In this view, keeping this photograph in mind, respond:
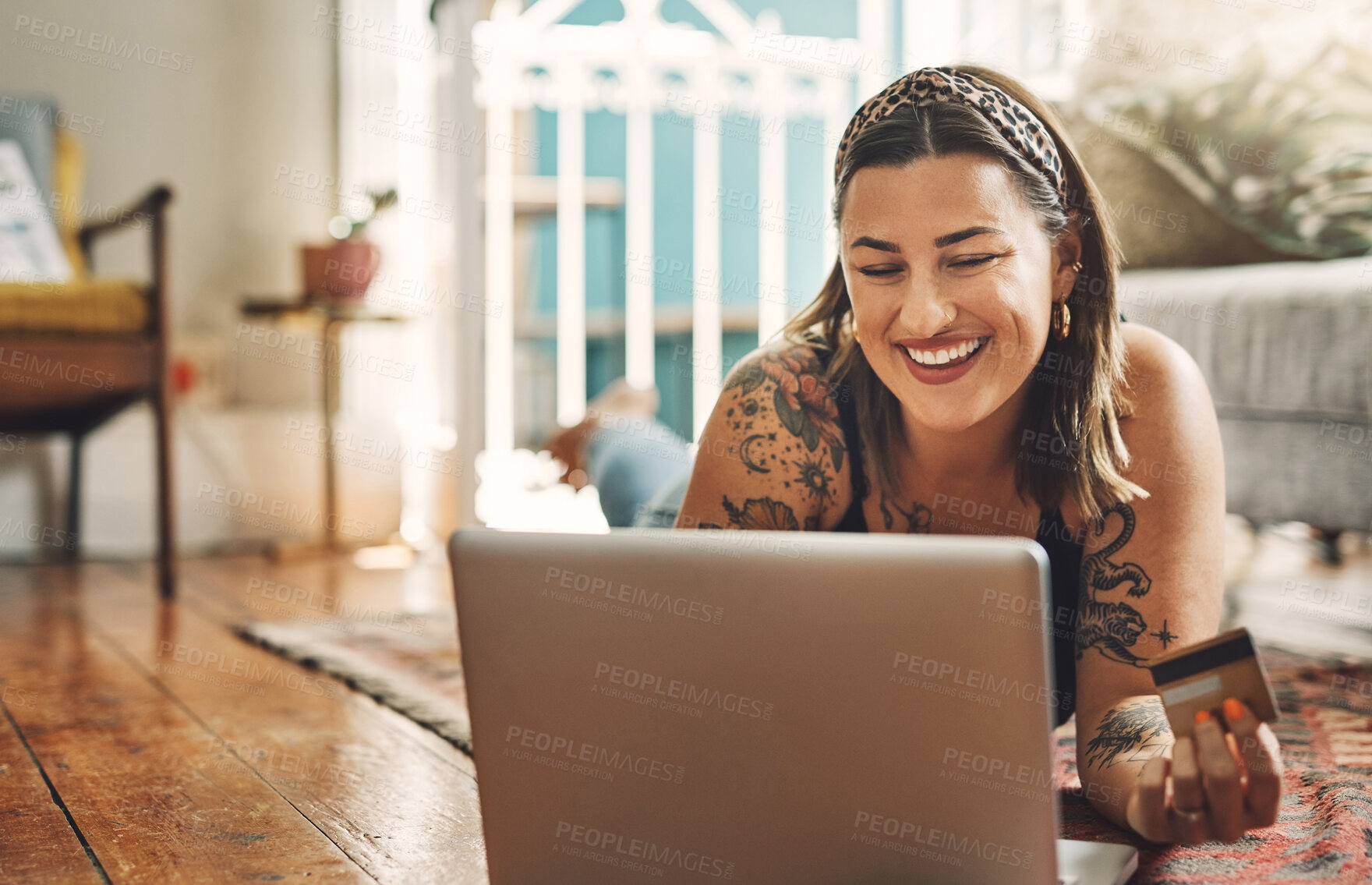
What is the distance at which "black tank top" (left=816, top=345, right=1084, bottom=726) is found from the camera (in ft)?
3.41

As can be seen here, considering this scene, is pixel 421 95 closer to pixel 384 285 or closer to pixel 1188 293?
pixel 384 285

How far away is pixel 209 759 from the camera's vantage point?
3.93 feet

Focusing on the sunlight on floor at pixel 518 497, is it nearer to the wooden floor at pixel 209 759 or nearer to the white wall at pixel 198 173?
the white wall at pixel 198 173

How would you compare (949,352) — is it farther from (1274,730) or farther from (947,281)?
(1274,730)

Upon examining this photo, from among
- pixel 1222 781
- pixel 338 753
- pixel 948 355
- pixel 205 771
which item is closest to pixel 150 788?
pixel 205 771

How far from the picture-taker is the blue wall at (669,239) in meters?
3.58

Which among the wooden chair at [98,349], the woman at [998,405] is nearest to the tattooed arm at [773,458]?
the woman at [998,405]

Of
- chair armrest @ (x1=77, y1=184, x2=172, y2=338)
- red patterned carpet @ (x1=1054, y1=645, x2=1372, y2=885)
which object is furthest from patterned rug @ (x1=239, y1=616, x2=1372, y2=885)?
chair armrest @ (x1=77, y1=184, x2=172, y2=338)

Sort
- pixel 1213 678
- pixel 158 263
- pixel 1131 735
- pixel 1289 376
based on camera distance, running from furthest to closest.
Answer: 1. pixel 158 263
2. pixel 1289 376
3. pixel 1131 735
4. pixel 1213 678

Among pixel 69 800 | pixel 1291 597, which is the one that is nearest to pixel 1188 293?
pixel 1291 597

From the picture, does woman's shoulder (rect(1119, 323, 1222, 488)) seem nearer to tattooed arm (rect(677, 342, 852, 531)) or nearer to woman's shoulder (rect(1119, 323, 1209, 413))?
woman's shoulder (rect(1119, 323, 1209, 413))

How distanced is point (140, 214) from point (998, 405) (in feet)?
6.73

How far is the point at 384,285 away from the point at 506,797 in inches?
113

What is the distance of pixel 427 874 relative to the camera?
2.87ft
